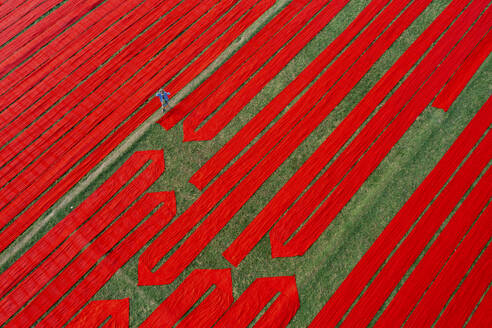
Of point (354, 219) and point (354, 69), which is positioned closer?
point (354, 219)

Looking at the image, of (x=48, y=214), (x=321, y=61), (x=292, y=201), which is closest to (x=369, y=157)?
(x=292, y=201)

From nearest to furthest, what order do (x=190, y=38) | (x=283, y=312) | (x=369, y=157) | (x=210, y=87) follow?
(x=283, y=312) → (x=369, y=157) → (x=210, y=87) → (x=190, y=38)

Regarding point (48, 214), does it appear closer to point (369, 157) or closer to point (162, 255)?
point (162, 255)

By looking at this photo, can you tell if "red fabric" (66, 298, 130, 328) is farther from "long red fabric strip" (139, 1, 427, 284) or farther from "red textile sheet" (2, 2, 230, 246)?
"red textile sheet" (2, 2, 230, 246)

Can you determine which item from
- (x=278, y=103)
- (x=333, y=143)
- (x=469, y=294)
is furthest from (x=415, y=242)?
(x=278, y=103)

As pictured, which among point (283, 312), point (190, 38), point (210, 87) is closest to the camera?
point (283, 312)

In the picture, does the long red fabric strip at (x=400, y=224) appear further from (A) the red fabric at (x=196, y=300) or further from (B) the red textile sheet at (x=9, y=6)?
(B) the red textile sheet at (x=9, y=6)

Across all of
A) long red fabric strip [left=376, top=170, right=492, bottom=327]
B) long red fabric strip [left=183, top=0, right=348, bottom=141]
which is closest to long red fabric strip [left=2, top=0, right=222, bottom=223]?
long red fabric strip [left=183, top=0, right=348, bottom=141]
